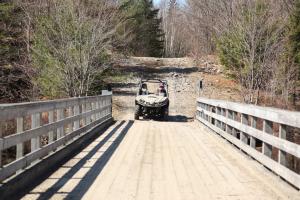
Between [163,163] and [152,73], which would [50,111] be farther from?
[152,73]

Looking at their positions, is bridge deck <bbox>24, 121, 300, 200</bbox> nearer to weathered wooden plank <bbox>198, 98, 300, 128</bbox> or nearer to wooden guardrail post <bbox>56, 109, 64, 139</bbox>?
wooden guardrail post <bbox>56, 109, 64, 139</bbox>

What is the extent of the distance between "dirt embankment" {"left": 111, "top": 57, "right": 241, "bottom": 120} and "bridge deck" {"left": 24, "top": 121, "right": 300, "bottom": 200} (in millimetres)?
13581

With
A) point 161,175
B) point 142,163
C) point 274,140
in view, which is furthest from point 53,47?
point 274,140

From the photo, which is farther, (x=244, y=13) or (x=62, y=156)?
(x=244, y=13)

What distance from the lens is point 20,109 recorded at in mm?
6578

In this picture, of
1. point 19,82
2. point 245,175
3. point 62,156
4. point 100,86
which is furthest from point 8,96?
point 245,175

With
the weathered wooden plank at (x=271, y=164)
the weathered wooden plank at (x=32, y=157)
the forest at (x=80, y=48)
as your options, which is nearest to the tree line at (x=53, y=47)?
the forest at (x=80, y=48)

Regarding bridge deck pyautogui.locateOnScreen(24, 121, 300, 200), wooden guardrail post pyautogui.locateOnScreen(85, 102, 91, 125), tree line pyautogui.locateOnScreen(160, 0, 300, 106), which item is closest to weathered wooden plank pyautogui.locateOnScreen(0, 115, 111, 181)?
bridge deck pyautogui.locateOnScreen(24, 121, 300, 200)

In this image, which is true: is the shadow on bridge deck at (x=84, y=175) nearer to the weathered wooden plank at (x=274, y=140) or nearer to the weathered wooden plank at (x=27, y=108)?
the weathered wooden plank at (x=27, y=108)

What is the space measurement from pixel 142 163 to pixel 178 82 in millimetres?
33667

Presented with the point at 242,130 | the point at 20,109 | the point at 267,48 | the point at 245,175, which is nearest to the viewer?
the point at 20,109

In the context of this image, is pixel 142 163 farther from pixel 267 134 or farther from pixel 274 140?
pixel 274 140

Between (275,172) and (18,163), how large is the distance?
370 cm

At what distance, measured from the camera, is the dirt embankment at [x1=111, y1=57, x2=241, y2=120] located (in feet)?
97.7
